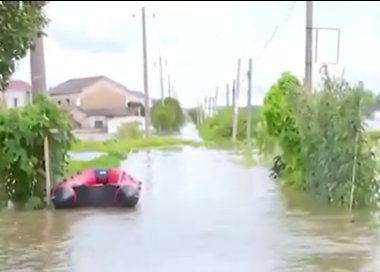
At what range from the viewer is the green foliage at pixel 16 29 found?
20.9 feet

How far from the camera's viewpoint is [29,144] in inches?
491

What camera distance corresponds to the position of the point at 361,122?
11.9 meters

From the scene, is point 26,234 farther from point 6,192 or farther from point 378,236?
point 378,236

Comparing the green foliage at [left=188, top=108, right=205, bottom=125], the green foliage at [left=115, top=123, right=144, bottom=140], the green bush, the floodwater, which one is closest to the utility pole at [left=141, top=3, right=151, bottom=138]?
the green foliage at [left=115, top=123, right=144, bottom=140]

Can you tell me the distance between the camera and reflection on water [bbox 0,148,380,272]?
7.92m

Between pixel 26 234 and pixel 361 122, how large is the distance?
487 centimetres

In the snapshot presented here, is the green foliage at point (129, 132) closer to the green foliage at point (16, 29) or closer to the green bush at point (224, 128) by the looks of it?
the green bush at point (224, 128)

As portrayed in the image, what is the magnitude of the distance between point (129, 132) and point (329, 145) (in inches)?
547

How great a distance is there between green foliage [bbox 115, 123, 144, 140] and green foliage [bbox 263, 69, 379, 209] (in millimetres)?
9235

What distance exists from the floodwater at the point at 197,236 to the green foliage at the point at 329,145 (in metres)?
0.47

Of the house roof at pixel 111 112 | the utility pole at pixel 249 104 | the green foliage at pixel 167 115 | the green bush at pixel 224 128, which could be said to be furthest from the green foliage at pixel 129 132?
the green bush at pixel 224 128

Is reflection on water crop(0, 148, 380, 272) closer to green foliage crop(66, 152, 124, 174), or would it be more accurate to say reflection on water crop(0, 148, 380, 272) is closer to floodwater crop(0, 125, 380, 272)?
floodwater crop(0, 125, 380, 272)

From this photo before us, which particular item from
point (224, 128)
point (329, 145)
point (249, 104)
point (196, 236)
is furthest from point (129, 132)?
point (196, 236)

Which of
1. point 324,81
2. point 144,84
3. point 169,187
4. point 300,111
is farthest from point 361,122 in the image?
point 144,84
